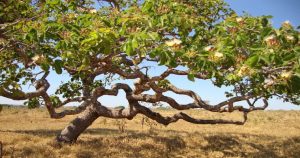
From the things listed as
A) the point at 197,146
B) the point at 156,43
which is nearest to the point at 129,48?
the point at 156,43

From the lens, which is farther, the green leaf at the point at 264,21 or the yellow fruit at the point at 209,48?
the green leaf at the point at 264,21

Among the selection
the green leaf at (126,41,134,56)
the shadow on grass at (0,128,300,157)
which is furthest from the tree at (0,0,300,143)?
the shadow on grass at (0,128,300,157)

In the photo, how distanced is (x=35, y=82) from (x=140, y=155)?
15.1 feet

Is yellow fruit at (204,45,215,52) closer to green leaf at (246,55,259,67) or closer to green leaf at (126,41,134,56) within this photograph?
green leaf at (246,55,259,67)

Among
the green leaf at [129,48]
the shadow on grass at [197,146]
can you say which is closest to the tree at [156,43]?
the green leaf at [129,48]

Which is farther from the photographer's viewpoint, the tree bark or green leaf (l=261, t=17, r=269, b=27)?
the tree bark

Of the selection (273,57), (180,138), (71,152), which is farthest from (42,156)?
(273,57)

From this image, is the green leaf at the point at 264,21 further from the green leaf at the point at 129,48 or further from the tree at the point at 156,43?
the green leaf at the point at 129,48

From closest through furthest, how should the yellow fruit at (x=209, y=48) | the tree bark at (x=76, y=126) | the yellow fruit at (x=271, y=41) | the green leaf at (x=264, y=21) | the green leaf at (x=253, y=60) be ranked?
the green leaf at (x=253, y=60), the yellow fruit at (x=271, y=41), the yellow fruit at (x=209, y=48), the green leaf at (x=264, y=21), the tree bark at (x=76, y=126)

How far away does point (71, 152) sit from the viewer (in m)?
13.5

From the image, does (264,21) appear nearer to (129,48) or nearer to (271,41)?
(271,41)

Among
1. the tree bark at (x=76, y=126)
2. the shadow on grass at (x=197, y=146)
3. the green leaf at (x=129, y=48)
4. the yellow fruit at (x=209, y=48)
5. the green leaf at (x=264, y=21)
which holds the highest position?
the green leaf at (x=264, y=21)

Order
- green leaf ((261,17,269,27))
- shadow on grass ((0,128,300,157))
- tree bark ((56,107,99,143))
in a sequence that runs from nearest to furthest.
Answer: green leaf ((261,17,269,27))
shadow on grass ((0,128,300,157))
tree bark ((56,107,99,143))

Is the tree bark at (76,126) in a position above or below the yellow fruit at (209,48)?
below
